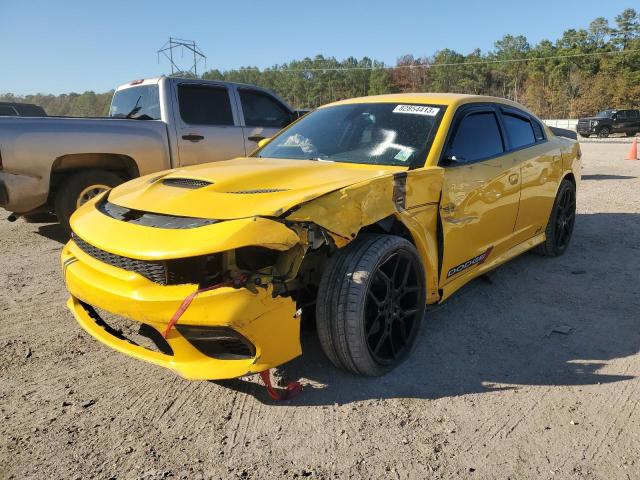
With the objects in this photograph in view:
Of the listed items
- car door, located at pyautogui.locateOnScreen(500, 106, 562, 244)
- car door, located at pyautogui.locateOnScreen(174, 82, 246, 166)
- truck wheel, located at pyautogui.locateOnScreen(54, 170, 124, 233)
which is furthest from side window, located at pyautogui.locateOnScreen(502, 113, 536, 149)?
truck wheel, located at pyautogui.locateOnScreen(54, 170, 124, 233)

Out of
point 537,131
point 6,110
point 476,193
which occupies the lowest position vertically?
point 476,193

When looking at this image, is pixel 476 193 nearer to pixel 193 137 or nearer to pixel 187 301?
pixel 187 301

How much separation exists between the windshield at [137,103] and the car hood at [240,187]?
356cm

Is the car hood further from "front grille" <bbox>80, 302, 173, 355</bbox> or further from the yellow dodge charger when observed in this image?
"front grille" <bbox>80, 302, 173, 355</bbox>

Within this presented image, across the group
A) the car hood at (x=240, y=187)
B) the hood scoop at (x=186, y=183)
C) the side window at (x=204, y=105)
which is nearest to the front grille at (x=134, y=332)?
the car hood at (x=240, y=187)

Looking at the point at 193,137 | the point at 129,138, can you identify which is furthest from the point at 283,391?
the point at 193,137

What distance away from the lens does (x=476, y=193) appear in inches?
136

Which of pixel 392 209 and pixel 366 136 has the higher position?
pixel 366 136

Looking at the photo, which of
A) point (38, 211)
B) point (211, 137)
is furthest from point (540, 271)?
point (38, 211)

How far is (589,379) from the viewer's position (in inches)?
A: 111

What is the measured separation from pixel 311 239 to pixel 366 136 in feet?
4.78

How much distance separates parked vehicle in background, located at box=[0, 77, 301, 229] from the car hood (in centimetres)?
246

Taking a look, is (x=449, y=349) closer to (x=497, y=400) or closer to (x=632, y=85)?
(x=497, y=400)

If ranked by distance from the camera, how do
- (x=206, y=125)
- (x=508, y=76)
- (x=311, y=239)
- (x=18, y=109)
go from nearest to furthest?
1. (x=311, y=239)
2. (x=206, y=125)
3. (x=18, y=109)
4. (x=508, y=76)
